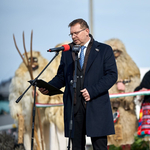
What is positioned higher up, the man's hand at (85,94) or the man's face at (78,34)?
the man's face at (78,34)

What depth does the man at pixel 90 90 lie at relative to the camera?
2.86 meters

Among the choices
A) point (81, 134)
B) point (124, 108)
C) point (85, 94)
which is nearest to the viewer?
point (85, 94)

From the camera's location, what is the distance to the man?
9.37 ft

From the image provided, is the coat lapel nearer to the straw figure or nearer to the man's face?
the man's face

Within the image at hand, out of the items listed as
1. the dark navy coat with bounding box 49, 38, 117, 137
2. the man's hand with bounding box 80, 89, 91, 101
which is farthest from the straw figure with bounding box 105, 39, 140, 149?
the man's hand with bounding box 80, 89, 91, 101

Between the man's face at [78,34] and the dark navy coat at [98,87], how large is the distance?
0.13 meters

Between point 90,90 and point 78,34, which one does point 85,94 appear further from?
point 78,34

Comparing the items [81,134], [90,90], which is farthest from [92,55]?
[81,134]

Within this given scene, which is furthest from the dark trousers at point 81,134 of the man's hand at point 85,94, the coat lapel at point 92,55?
the coat lapel at point 92,55

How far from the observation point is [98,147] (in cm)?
286

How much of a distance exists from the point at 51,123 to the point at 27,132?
543 millimetres

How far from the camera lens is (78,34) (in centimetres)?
298

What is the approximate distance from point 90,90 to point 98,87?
3.2 inches

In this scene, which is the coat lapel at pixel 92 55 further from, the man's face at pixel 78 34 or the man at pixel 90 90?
Result: the man's face at pixel 78 34
